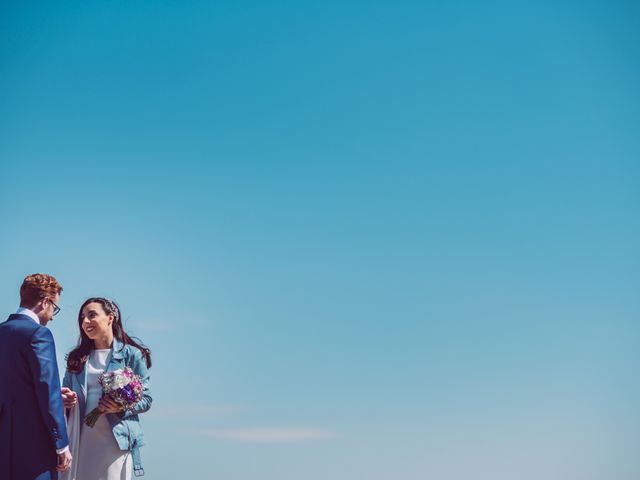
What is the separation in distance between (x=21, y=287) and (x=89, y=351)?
1.78 m

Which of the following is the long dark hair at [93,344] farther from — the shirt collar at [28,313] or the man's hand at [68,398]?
the shirt collar at [28,313]

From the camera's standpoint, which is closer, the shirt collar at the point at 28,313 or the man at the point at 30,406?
the man at the point at 30,406

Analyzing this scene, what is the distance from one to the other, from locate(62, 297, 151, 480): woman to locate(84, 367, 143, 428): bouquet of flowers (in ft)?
0.24

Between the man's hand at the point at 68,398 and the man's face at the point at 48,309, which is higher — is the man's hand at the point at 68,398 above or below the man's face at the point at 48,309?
below

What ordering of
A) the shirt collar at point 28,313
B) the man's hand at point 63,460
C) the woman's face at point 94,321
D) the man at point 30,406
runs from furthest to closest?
the woman's face at point 94,321, the shirt collar at point 28,313, the man's hand at point 63,460, the man at point 30,406

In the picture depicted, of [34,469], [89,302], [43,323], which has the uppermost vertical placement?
[89,302]

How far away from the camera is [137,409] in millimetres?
9938

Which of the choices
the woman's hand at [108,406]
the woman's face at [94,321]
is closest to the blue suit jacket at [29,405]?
the woman's hand at [108,406]

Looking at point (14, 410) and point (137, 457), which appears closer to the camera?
point (14, 410)

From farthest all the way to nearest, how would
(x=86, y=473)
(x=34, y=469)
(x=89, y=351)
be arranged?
(x=89, y=351)
(x=86, y=473)
(x=34, y=469)

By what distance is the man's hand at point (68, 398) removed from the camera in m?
9.78

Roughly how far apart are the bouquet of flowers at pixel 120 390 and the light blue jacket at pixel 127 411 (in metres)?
0.13

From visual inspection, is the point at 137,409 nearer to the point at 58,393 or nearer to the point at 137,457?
the point at 137,457

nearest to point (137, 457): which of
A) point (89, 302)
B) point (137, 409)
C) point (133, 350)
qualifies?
point (137, 409)
